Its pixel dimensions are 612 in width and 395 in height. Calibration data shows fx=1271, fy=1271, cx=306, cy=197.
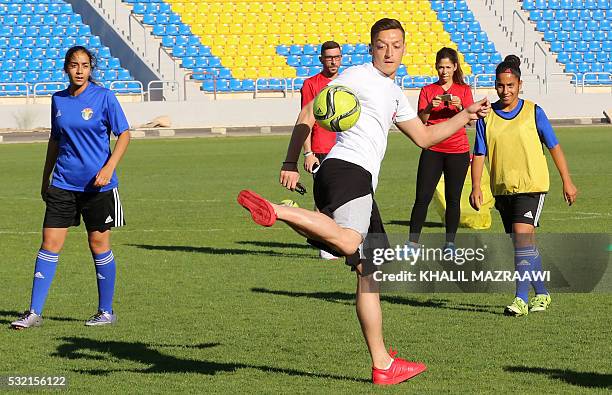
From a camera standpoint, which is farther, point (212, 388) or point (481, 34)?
point (481, 34)

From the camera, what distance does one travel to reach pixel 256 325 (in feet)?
29.6

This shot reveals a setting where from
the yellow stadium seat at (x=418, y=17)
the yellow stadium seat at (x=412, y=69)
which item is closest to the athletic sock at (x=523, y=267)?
the yellow stadium seat at (x=412, y=69)

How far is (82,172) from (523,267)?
10.8 ft

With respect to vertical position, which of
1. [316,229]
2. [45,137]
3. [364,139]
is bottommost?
[45,137]

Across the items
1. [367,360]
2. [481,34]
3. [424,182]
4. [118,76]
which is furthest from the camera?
[481,34]

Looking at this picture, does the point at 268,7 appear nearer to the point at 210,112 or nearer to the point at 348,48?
the point at 348,48

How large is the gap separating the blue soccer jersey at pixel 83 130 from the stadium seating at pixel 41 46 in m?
30.8

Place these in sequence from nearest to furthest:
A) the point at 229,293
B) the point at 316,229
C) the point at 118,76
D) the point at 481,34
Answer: the point at 316,229, the point at 229,293, the point at 118,76, the point at 481,34

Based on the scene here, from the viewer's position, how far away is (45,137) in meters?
37.7

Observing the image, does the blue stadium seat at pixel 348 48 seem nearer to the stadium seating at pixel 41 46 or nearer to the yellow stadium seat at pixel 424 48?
the yellow stadium seat at pixel 424 48

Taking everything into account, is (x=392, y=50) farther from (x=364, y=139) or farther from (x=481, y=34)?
(x=481, y=34)

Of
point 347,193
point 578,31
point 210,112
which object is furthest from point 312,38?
point 347,193

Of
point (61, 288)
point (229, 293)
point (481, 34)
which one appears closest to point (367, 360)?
point (229, 293)

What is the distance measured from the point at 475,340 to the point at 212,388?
213cm
